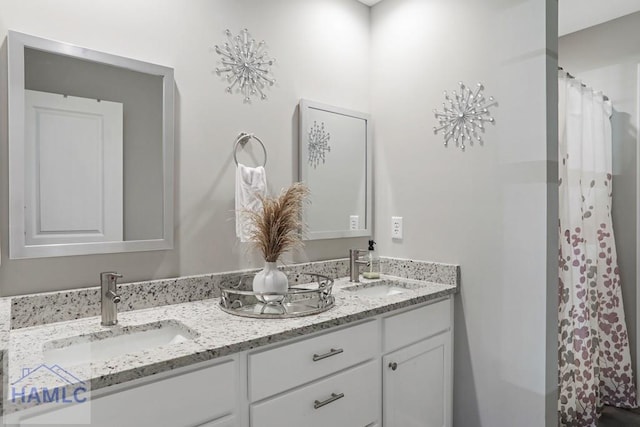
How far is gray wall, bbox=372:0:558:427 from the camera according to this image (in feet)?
5.74

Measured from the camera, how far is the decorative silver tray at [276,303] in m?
1.48

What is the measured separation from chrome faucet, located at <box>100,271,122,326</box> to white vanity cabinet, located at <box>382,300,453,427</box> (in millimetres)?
1017

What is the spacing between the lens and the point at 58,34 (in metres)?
1.41

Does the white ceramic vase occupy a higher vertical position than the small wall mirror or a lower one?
lower

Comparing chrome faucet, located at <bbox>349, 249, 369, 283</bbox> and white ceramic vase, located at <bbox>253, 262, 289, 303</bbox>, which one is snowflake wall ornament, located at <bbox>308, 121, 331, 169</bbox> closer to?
chrome faucet, located at <bbox>349, 249, 369, 283</bbox>

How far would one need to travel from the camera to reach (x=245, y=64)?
1.90 metres

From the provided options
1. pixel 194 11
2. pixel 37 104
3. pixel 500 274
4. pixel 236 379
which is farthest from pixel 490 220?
pixel 37 104

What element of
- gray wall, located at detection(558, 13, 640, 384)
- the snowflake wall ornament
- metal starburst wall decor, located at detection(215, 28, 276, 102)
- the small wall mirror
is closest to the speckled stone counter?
the small wall mirror

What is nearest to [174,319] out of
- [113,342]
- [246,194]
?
[113,342]

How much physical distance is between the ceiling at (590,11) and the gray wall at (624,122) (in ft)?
0.24

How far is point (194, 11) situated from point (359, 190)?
123cm

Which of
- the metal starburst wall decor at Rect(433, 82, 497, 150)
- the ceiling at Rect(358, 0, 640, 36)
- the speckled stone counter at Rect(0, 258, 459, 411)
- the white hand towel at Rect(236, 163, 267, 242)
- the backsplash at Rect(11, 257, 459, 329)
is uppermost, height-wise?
the ceiling at Rect(358, 0, 640, 36)

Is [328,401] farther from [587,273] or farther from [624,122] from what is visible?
[624,122]

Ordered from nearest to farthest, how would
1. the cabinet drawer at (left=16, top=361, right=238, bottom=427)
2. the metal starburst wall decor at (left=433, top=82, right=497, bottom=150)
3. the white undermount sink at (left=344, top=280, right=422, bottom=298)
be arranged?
the cabinet drawer at (left=16, top=361, right=238, bottom=427), the metal starburst wall decor at (left=433, top=82, right=497, bottom=150), the white undermount sink at (left=344, top=280, right=422, bottom=298)
